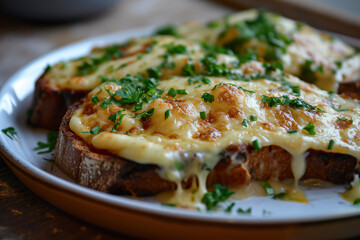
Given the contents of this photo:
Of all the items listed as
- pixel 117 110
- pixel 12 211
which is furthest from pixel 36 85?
pixel 12 211

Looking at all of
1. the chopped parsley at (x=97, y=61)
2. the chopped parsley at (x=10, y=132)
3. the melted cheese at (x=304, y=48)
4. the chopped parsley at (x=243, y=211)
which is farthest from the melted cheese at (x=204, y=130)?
the melted cheese at (x=304, y=48)

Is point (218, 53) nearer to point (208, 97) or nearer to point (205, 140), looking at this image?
point (208, 97)

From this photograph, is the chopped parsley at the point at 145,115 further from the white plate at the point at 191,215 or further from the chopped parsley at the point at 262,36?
the chopped parsley at the point at 262,36

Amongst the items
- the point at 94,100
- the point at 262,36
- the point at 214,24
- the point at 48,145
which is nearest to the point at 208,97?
the point at 94,100

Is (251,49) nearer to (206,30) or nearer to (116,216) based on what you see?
(206,30)

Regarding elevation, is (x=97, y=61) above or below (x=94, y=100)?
above

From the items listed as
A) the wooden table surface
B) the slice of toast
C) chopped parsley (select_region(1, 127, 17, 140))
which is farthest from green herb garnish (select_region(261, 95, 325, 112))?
chopped parsley (select_region(1, 127, 17, 140))
